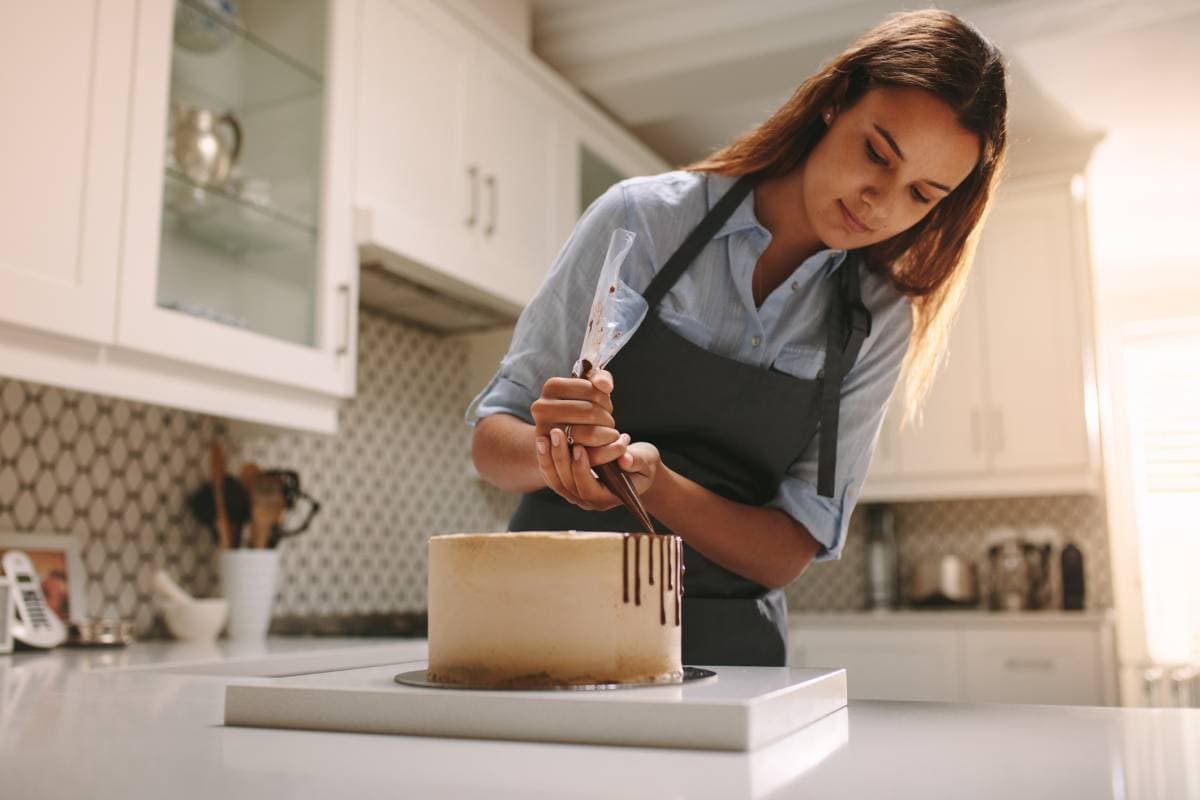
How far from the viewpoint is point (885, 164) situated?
1.20 metres

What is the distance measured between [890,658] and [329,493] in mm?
1906

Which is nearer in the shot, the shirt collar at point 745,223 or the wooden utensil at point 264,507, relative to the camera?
the shirt collar at point 745,223

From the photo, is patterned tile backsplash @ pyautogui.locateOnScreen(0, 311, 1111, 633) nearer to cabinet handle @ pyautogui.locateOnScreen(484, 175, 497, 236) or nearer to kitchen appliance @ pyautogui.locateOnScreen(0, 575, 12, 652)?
kitchen appliance @ pyautogui.locateOnScreen(0, 575, 12, 652)

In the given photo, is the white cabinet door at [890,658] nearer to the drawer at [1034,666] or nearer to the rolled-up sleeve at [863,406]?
the drawer at [1034,666]

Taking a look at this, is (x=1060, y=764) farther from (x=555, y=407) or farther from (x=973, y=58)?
(x=973, y=58)

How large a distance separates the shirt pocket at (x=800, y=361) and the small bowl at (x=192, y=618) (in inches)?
52.6

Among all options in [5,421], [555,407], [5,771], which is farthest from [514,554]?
[5,421]

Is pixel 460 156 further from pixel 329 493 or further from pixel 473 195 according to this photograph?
pixel 329 493

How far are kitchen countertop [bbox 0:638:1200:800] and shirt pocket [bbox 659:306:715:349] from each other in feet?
1.93

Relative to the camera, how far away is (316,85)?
2.26m

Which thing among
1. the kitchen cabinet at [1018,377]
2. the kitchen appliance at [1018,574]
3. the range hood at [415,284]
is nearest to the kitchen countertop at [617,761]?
the range hood at [415,284]

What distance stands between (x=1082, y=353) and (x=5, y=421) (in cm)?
315

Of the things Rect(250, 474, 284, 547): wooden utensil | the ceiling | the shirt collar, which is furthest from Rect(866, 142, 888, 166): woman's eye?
the ceiling

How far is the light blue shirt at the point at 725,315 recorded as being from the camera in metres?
1.21
